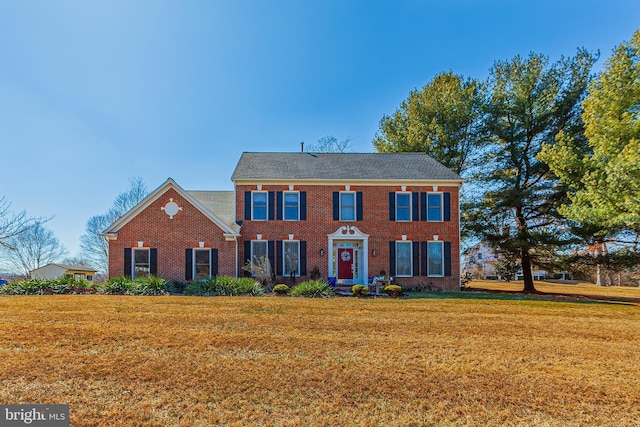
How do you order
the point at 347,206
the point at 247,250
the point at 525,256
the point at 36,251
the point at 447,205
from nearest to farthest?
the point at 247,250 < the point at 347,206 < the point at 447,205 < the point at 525,256 < the point at 36,251

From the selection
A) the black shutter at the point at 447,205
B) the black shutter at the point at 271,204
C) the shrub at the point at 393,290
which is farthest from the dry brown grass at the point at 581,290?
the black shutter at the point at 271,204

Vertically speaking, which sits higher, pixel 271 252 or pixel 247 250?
pixel 247 250

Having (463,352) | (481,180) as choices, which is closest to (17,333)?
(463,352)

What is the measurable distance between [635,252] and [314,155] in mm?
19080

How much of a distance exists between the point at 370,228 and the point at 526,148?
12550 millimetres

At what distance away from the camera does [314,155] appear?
21.6 m

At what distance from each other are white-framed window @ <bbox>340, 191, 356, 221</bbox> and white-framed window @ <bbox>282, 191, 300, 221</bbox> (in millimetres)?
2340

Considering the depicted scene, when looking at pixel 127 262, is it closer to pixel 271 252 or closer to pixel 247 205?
pixel 247 205

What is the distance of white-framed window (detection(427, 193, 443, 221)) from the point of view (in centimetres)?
1903

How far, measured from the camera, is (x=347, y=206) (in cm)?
1900

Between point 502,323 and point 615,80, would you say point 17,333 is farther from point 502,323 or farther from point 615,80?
point 615,80

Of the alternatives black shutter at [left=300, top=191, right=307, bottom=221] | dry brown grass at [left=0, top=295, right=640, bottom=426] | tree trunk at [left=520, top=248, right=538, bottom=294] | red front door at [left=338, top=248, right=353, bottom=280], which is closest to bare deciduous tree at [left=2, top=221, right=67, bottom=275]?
black shutter at [left=300, top=191, right=307, bottom=221]

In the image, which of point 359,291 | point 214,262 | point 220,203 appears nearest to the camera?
point 359,291

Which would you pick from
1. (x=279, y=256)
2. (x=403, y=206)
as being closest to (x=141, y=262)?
(x=279, y=256)
